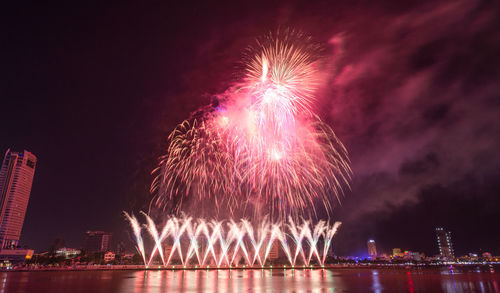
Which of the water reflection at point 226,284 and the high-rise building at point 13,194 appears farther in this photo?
the high-rise building at point 13,194

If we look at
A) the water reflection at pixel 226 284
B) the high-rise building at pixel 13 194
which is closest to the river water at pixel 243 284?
the water reflection at pixel 226 284

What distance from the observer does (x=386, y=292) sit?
22.3 meters

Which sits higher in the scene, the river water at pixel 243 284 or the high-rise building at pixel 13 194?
the high-rise building at pixel 13 194

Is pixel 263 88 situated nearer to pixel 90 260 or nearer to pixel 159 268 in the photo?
pixel 159 268

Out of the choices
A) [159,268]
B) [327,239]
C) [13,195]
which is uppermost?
[13,195]

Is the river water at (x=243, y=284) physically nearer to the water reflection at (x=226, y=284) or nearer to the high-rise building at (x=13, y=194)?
the water reflection at (x=226, y=284)

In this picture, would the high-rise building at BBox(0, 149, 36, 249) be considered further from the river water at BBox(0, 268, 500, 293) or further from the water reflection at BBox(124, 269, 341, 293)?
the water reflection at BBox(124, 269, 341, 293)

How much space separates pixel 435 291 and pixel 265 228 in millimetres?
31629

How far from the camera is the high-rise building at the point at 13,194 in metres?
145

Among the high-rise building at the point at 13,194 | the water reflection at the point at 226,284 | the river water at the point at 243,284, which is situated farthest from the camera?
the high-rise building at the point at 13,194

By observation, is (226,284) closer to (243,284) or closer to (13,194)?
(243,284)

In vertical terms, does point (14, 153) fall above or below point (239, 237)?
above

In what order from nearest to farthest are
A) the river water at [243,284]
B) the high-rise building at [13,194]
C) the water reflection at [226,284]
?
the water reflection at [226,284], the river water at [243,284], the high-rise building at [13,194]

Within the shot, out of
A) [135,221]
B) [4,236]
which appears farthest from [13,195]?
[135,221]
